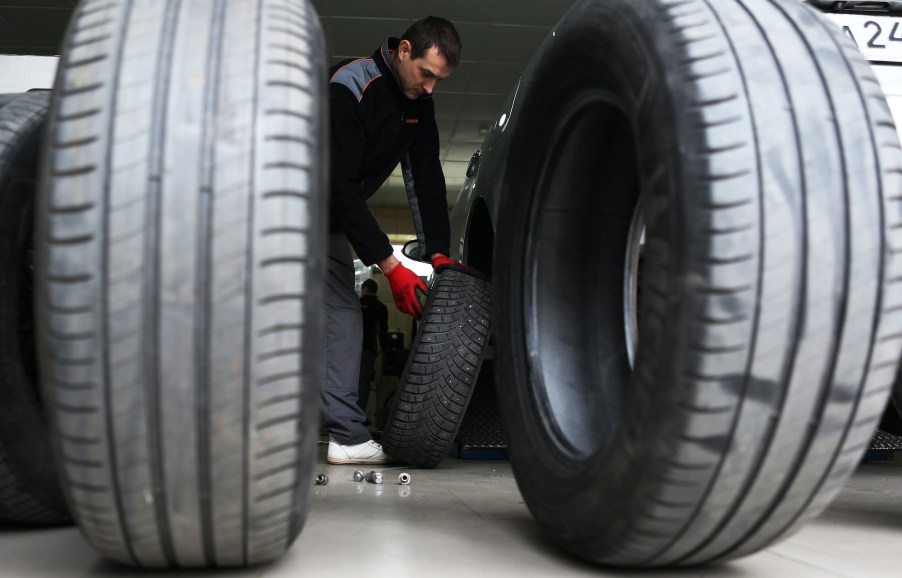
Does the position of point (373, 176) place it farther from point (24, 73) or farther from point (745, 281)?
point (745, 281)

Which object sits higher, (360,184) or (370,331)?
(360,184)

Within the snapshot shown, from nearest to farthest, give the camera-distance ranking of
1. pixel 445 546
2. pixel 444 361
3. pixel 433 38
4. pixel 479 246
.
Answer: pixel 445 546 < pixel 444 361 < pixel 433 38 < pixel 479 246

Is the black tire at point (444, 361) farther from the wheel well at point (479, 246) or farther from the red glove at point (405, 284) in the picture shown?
the wheel well at point (479, 246)

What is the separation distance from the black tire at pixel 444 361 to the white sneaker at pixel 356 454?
26 cm

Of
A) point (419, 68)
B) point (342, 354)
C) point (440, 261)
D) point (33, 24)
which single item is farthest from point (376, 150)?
point (33, 24)

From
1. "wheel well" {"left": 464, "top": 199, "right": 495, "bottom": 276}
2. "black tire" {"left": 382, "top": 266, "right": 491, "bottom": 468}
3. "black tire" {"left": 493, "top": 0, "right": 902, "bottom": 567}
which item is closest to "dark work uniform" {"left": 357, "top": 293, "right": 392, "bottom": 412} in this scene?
"wheel well" {"left": 464, "top": 199, "right": 495, "bottom": 276}

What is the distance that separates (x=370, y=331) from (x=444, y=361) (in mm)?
5199

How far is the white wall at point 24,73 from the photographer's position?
1.85 meters

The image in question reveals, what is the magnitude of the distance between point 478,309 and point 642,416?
1402 mm

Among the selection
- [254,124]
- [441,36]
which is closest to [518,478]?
[254,124]

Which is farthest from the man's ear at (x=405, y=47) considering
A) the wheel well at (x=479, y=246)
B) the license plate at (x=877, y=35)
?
the license plate at (x=877, y=35)

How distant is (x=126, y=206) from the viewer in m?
0.84

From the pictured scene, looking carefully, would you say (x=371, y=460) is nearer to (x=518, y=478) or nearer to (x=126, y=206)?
(x=518, y=478)

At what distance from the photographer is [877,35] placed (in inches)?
72.9
